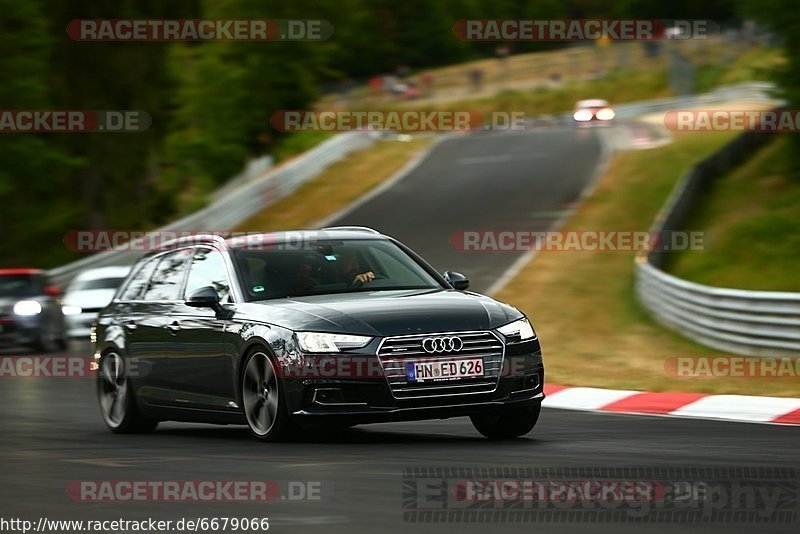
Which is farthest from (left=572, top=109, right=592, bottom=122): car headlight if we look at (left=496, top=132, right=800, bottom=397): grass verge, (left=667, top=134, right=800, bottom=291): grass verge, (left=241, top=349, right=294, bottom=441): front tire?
(left=241, top=349, right=294, bottom=441): front tire

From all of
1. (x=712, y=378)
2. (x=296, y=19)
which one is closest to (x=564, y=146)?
(x=296, y=19)

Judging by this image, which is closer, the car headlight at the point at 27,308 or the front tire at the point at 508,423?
the front tire at the point at 508,423

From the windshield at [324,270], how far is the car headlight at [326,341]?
34.0 inches

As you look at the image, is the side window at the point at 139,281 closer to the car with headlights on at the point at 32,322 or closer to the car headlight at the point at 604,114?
the car with headlights on at the point at 32,322

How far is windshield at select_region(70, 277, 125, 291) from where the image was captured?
31.3m

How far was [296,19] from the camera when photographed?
55.4 metres

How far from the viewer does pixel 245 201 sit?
144 ft

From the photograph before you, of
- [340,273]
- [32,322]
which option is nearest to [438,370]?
[340,273]

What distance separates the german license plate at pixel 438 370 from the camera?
34.4ft

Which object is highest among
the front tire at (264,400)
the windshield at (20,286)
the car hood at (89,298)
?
the front tire at (264,400)

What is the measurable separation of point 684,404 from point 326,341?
15.5 ft

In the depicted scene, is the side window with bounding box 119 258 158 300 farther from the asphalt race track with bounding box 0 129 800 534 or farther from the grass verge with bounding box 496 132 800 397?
the grass verge with bounding box 496 132 800 397

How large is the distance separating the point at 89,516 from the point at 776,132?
123ft

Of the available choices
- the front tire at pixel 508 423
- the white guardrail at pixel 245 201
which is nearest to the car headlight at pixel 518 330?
the front tire at pixel 508 423
